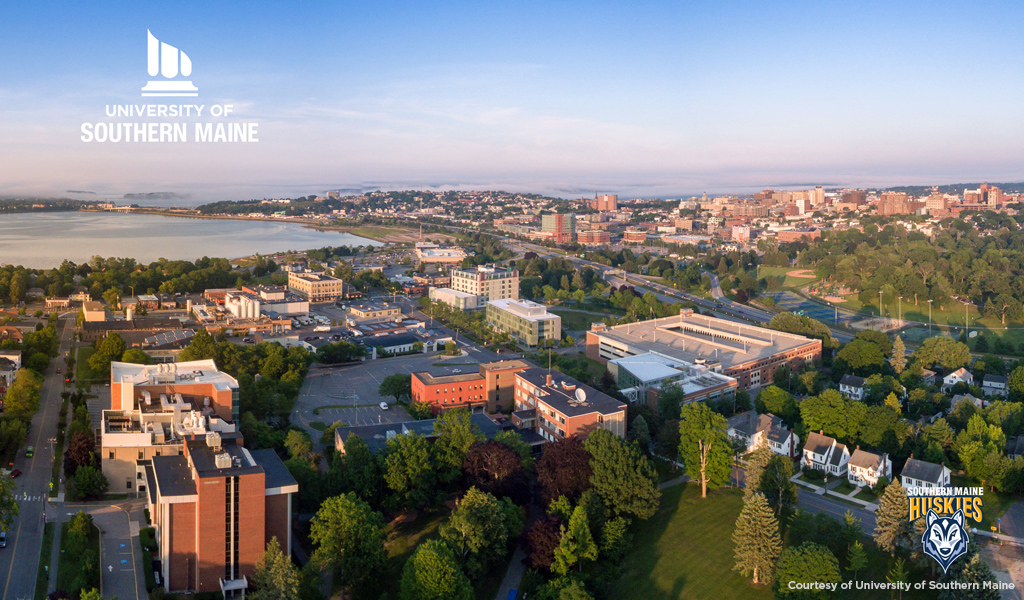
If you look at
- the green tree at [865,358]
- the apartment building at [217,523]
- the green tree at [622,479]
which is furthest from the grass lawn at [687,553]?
the green tree at [865,358]

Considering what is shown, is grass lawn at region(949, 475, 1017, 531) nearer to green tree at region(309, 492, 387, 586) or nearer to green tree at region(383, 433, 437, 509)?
green tree at region(383, 433, 437, 509)

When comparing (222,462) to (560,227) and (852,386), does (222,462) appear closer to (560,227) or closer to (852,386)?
(852,386)

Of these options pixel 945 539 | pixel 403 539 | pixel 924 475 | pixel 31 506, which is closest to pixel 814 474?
pixel 924 475

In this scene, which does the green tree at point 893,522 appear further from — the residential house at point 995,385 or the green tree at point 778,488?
the residential house at point 995,385

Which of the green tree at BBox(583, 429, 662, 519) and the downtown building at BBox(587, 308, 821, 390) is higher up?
the downtown building at BBox(587, 308, 821, 390)

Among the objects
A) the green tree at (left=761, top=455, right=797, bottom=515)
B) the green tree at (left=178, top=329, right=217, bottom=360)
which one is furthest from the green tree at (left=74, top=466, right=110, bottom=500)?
the green tree at (left=761, top=455, right=797, bottom=515)
